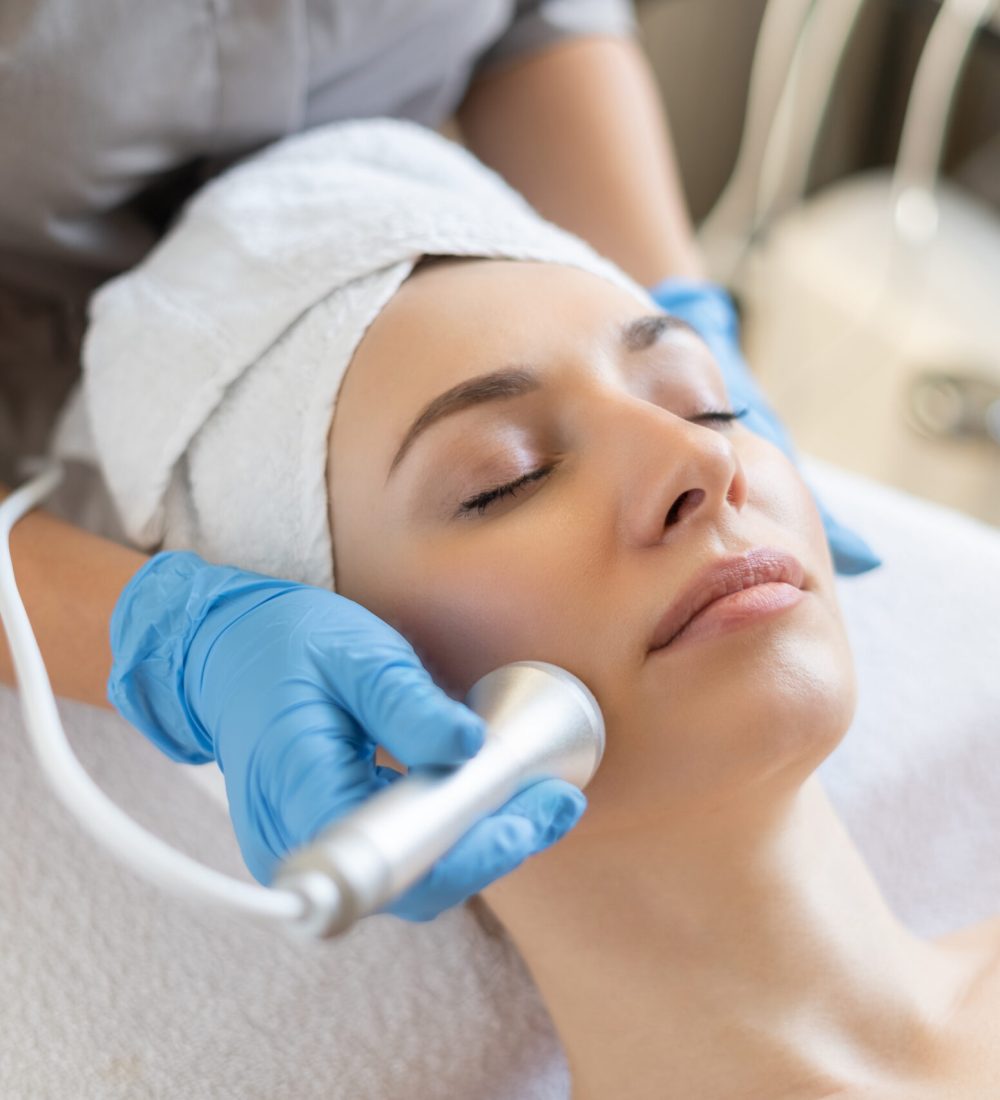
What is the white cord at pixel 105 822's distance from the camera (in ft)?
1.85

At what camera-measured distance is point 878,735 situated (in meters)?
1.21

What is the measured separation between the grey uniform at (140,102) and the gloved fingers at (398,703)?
0.54m

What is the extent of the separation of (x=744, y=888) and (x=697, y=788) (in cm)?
14

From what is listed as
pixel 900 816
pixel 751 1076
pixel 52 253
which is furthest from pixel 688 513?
pixel 52 253

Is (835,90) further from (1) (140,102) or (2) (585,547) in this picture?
(2) (585,547)

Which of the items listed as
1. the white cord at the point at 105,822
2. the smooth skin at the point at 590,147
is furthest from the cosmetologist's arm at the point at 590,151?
the white cord at the point at 105,822

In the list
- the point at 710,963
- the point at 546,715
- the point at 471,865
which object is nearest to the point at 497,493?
the point at 546,715

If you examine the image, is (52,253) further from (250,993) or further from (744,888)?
(744,888)

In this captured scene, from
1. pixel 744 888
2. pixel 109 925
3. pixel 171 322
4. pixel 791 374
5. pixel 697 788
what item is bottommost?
pixel 791 374

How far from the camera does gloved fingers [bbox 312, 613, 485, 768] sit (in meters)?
0.67

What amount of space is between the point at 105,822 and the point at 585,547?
34 centimetres

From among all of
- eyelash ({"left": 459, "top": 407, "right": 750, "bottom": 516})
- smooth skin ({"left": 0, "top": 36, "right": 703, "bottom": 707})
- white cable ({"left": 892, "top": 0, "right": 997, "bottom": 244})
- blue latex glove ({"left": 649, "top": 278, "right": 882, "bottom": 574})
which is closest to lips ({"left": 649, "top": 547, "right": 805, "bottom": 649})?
eyelash ({"left": 459, "top": 407, "right": 750, "bottom": 516})

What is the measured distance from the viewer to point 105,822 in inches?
24.8

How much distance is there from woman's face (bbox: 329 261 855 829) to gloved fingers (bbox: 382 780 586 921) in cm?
11
